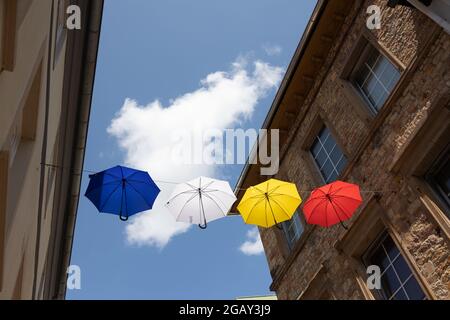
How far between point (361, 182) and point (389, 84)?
2.19m

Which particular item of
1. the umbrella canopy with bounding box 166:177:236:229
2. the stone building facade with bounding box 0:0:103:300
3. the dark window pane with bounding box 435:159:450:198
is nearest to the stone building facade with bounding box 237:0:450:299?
the dark window pane with bounding box 435:159:450:198

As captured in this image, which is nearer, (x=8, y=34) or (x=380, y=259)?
(x=8, y=34)

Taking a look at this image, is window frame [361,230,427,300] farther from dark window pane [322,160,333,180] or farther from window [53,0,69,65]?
window [53,0,69,65]

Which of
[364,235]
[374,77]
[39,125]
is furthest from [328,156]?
[39,125]

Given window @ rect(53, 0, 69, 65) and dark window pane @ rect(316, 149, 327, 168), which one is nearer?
window @ rect(53, 0, 69, 65)

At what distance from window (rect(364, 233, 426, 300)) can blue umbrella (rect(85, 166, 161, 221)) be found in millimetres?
4656

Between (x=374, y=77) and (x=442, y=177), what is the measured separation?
10.9ft

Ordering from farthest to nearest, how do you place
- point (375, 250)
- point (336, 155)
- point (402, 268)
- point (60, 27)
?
point (336, 155), point (375, 250), point (60, 27), point (402, 268)

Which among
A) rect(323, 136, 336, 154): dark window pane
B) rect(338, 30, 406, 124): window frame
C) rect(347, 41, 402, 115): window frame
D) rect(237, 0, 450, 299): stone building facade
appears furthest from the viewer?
rect(323, 136, 336, 154): dark window pane

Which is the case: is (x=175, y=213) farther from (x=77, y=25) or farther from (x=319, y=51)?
(x=319, y=51)

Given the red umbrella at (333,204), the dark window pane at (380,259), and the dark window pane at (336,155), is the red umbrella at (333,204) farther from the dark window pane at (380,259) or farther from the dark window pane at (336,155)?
the dark window pane at (336,155)

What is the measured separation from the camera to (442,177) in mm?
7527

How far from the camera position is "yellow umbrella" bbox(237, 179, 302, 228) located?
8234 mm

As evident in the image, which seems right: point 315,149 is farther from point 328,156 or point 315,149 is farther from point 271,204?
point 271,204
